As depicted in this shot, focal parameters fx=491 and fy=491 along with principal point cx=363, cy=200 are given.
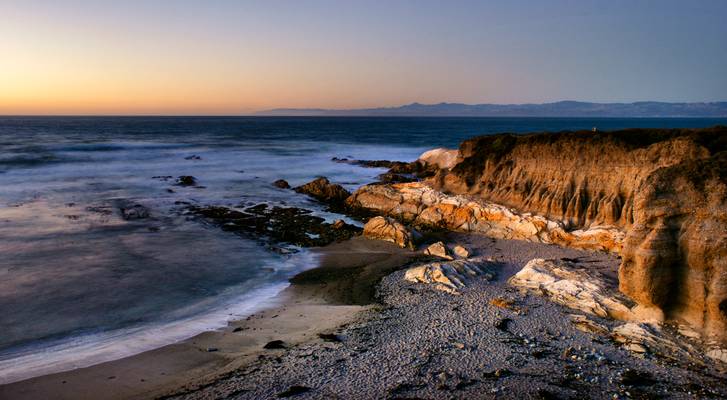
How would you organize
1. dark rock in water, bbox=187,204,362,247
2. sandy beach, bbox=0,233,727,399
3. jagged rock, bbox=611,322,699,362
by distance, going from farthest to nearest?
1. dark rock in water, bbox=187,204,362,247
2. jagged rock, bbox=611,322,699,362
3. sandy beach, bbox=0,233,727,399

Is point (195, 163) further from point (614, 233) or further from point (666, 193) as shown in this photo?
point (666, 193)

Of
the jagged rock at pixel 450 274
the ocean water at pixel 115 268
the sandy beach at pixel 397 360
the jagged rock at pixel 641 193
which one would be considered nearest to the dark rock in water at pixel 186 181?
the ocean water at pixel 115 268

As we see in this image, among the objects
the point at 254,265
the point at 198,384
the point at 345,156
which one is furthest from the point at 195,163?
the point at 198,384

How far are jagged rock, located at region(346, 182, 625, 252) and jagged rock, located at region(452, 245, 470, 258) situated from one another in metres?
2.22

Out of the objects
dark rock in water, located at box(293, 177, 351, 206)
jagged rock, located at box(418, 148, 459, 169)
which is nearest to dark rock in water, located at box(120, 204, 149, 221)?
dark rock in water, located at box(293, 177, 351, 206)

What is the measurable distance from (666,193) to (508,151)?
34.9 feet

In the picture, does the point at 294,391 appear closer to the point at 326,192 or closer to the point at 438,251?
the point at 438,251

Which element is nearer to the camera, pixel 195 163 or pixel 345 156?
pixel 195 163

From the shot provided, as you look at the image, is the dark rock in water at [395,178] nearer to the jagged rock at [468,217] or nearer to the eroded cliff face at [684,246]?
the jagged rock at [468,217]

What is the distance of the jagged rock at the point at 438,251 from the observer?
15.2 m

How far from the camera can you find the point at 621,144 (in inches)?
634

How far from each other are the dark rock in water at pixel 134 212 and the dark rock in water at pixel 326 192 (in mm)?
8456

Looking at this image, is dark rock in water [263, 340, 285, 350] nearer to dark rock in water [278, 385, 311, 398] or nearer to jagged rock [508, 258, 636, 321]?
dark rock in water [278, 385, 311, 398]

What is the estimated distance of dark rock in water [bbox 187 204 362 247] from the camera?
17859 mm
